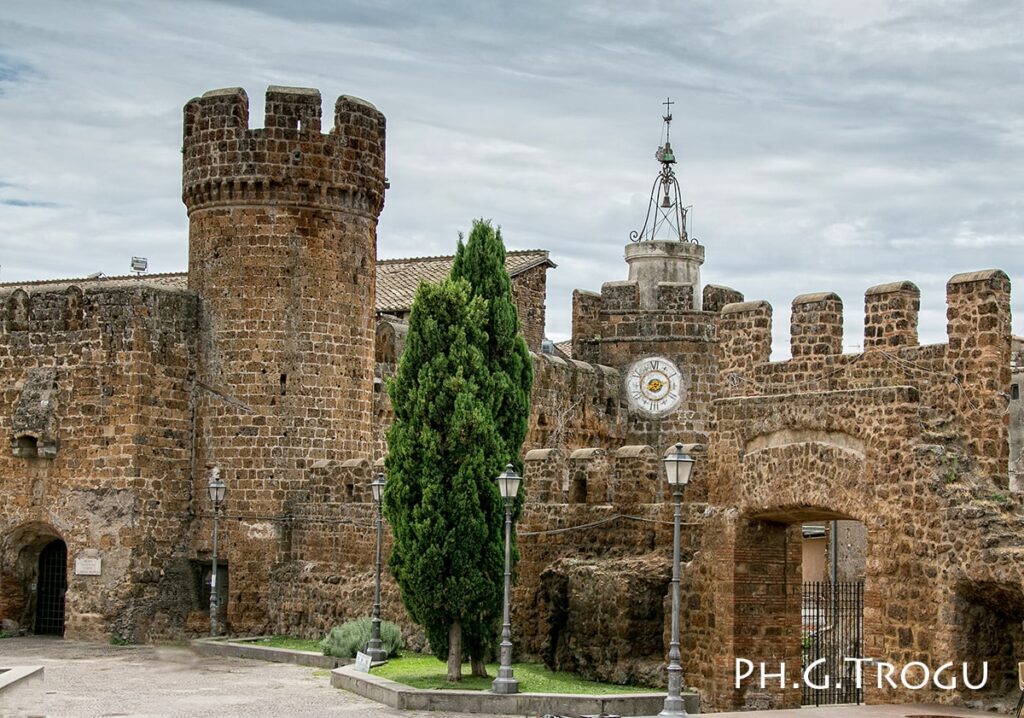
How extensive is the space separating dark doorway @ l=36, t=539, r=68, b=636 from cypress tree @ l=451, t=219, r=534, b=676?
33.6 feet

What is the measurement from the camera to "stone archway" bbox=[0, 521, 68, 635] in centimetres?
2945

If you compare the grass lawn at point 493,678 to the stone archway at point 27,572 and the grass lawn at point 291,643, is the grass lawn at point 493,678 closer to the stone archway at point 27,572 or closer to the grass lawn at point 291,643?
the grass lawn at point 291,643

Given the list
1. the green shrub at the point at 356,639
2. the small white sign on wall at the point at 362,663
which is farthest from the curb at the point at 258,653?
the small white sign on wall at the point at 362,663

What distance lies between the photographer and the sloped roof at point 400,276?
117 ft

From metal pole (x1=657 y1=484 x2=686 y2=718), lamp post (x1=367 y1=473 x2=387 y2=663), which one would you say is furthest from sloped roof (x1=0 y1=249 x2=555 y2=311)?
metal pole (x1=657 y1=484 x2=686 y2=718)

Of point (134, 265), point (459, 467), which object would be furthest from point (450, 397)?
point (134, 265)

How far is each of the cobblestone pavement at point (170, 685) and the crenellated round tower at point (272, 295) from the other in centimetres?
311

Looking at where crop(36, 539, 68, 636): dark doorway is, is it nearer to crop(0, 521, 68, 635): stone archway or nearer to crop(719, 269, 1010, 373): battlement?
crop(0, 521, 68, 635): stone archway

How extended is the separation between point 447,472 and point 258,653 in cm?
563

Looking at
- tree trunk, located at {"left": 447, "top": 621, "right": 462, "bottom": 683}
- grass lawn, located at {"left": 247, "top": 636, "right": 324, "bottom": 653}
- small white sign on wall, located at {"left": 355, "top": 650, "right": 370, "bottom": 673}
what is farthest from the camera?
grass lawn, located at {"left": 247, "top": 636, "right": 324, "bottom": 653}

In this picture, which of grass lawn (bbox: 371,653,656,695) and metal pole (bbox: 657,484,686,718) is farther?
grass lawn (bbox: 371,653,656,695)

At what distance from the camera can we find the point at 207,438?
29266 millimetres

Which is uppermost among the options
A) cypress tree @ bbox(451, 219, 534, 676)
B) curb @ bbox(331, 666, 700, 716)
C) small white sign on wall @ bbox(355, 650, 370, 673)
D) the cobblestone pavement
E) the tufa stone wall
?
the tufa stone wall

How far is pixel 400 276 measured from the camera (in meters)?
37.6
